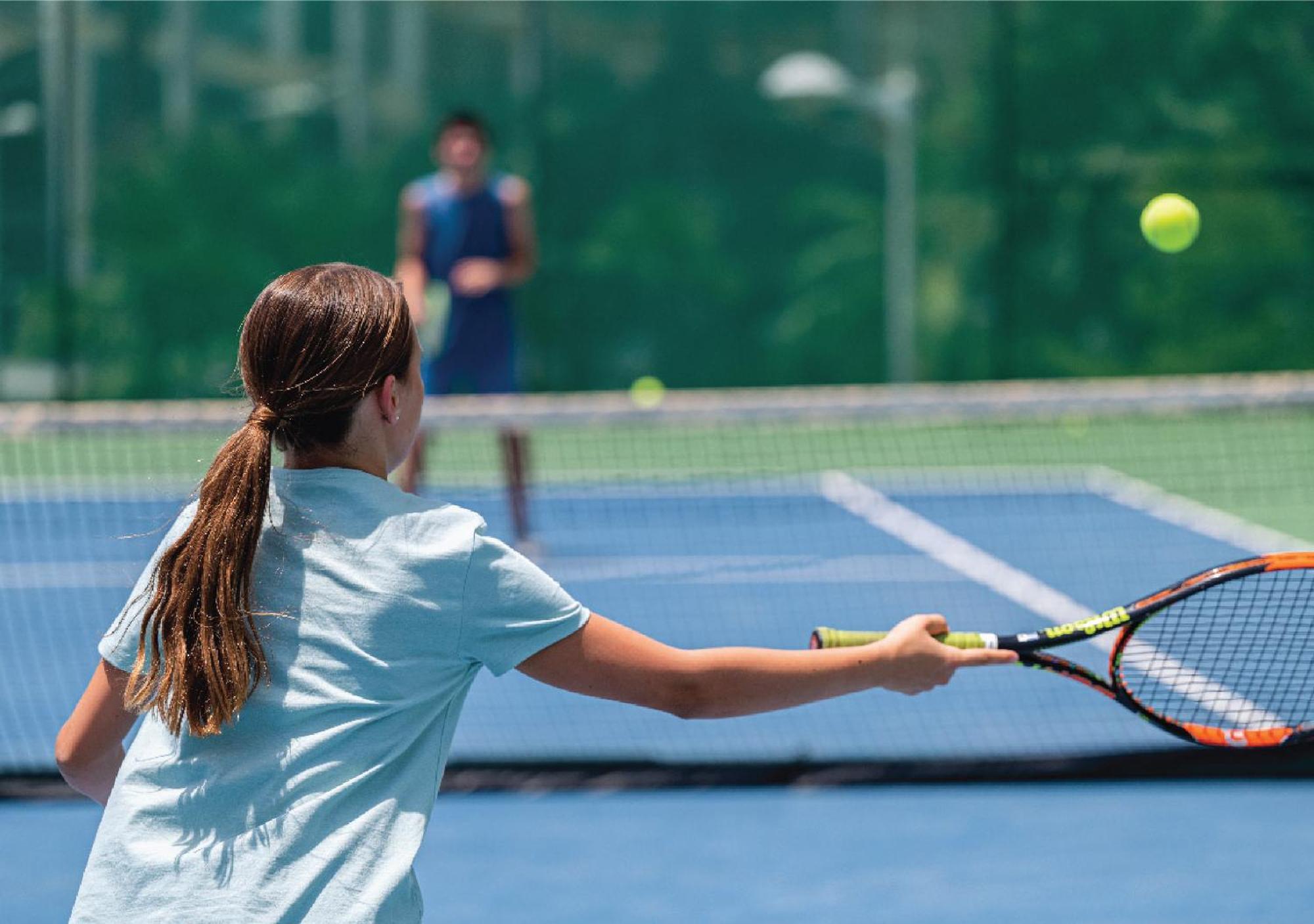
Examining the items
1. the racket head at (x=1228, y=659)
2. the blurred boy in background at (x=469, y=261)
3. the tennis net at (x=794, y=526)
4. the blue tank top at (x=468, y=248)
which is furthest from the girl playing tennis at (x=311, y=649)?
the blue tank top at (x=468, y=248)

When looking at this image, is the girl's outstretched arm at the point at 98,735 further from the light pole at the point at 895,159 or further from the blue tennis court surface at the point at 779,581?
the light pole at the point at 895,159

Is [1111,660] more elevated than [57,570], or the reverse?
[1111,660]

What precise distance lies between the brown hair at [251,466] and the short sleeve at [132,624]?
0.03 feet

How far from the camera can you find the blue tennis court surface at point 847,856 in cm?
301

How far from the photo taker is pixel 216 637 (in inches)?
56.6

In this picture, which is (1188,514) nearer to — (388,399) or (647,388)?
(647,388)

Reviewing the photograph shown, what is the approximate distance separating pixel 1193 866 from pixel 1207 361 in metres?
8.42

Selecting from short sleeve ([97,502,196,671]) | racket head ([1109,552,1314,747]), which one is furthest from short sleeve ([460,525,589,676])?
racket head ([1109,552,1314,747])

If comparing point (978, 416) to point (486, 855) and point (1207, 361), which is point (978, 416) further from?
point (1207, 361)

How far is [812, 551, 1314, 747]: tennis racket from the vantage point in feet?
6.49

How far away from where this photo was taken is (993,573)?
6.26 meters

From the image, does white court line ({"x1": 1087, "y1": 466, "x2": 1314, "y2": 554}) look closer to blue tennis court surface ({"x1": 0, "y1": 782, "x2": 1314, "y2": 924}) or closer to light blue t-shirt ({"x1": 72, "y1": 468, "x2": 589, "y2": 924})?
blue tennis court surface ({"x1": 0, "y1": 782, "x2": 1314, "y2": 924})

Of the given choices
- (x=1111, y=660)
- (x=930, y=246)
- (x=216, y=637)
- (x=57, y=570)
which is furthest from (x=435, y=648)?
(x=930, y=246)

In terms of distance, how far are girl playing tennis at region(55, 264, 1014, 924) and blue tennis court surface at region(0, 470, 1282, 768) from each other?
4.13 ft
